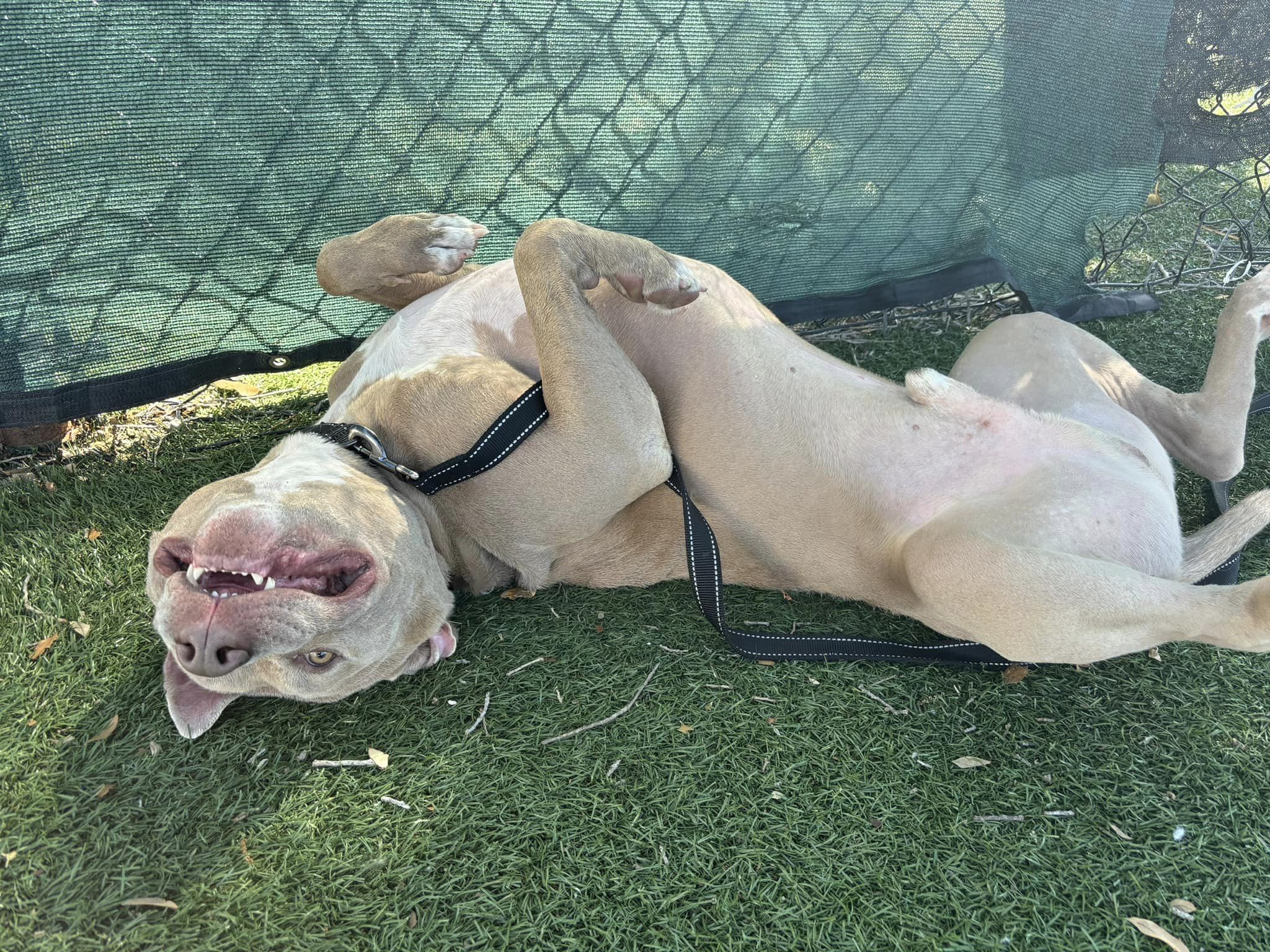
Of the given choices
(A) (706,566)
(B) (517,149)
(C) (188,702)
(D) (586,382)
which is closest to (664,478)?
(A) (706,566)

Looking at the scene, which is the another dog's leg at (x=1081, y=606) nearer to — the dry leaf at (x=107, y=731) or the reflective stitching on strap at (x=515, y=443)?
the reflective stitching on strap at (x=515, y=443)

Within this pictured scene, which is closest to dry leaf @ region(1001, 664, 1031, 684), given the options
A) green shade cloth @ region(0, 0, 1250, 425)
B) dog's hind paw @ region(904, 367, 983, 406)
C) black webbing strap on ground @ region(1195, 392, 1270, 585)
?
black webbing strap on ground @ region(1195, 392, 1270, 585)

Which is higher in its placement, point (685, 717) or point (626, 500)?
point (626, 500)

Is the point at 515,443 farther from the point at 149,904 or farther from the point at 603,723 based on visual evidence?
the point at 149,904

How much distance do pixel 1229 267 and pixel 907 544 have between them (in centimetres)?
333

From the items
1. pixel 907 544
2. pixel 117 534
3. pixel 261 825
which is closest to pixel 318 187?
pixel 117 534

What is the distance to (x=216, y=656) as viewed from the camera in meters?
1.88

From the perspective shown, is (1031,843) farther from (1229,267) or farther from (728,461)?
(1229,267)

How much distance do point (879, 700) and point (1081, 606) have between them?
2.25 ft

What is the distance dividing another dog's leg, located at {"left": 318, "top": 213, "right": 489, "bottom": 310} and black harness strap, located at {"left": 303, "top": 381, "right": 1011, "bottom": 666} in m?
0.65

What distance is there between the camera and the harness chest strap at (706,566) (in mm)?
2410

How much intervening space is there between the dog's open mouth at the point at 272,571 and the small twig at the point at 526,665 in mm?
679

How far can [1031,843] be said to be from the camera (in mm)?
2189

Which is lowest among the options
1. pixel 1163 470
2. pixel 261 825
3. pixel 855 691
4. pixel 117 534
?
pixel 117 534
